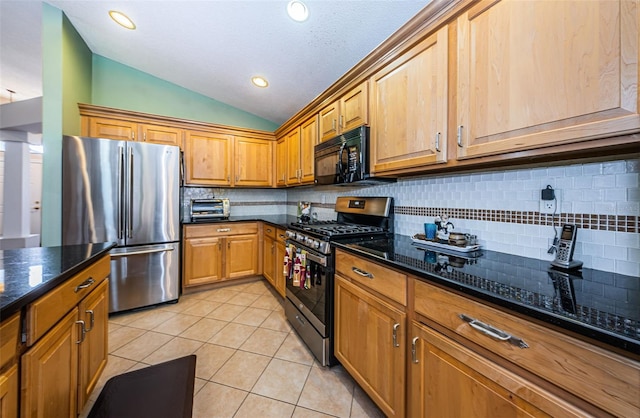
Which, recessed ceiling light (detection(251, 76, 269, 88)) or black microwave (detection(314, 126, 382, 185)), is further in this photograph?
recessed ceiling light (detection(251, 76, 269, 88))

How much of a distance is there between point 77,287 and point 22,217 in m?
5.34

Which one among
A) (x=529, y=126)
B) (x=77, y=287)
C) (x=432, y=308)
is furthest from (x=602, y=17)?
(x=77, y=287)

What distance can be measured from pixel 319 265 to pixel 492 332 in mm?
1137

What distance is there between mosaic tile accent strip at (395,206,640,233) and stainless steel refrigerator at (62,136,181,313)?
8.85ft

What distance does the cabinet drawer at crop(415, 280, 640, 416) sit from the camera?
0.54 m

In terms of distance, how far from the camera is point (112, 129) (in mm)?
2770

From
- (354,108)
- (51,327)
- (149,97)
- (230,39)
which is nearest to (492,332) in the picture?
(51,327)

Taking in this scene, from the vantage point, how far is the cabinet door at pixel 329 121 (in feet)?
7.10

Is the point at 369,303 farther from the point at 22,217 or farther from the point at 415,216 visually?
the point at 22,217

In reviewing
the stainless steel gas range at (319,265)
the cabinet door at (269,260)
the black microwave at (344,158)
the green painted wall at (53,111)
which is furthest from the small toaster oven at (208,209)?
the black microwave at (344,158)

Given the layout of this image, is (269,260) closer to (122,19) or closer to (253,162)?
(253,162)

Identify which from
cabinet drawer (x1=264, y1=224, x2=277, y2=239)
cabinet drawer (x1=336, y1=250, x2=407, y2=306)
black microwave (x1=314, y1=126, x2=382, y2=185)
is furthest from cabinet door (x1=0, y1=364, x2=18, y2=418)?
cabinet drawer (x1=264, y1=224, x2=277, y2=239)

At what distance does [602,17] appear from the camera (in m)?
0.77

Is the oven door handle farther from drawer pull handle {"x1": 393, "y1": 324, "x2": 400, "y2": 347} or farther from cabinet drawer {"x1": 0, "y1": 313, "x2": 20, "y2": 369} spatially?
cabinet drawer {"x1": 0, "y1": 313, "x2": 20, "y2": 369}
